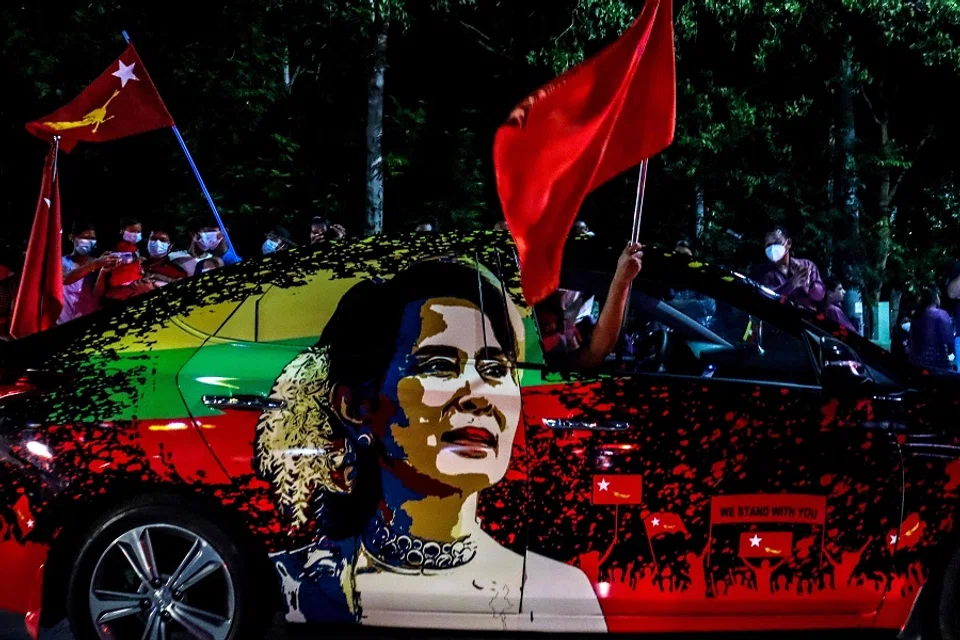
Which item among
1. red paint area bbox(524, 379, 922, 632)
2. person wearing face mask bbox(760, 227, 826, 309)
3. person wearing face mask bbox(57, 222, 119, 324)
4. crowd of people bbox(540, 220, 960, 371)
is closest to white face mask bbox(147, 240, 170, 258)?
person wearing face mask bbox(57, 222, 119, 324)

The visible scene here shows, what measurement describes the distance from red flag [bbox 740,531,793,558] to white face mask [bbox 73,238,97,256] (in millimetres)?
6107

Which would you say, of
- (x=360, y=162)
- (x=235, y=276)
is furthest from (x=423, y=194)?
(x=235, y=276)

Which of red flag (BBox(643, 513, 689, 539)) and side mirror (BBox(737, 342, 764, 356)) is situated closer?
red flag (BBox(643, 513, 689, 539))

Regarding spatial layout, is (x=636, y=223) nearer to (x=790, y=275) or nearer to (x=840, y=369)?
(x=840, y=369)

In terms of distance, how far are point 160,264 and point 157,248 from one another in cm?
18

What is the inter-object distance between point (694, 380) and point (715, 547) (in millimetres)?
591

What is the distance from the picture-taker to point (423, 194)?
84.1 feet

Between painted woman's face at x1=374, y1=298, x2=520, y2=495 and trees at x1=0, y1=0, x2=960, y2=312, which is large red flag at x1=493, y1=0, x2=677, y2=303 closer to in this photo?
painted woman's face at x1=374, y1=298, x2=520, y2=495

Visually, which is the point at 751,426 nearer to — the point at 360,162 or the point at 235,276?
the point at 235,276

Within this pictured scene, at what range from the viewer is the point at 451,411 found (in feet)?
13.4

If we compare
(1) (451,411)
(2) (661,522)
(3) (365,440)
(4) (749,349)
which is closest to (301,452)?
(3) (365,440)

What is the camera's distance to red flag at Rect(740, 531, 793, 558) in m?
4.06

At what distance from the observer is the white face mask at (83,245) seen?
8.61 m

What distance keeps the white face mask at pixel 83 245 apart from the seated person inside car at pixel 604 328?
5.27 meters
